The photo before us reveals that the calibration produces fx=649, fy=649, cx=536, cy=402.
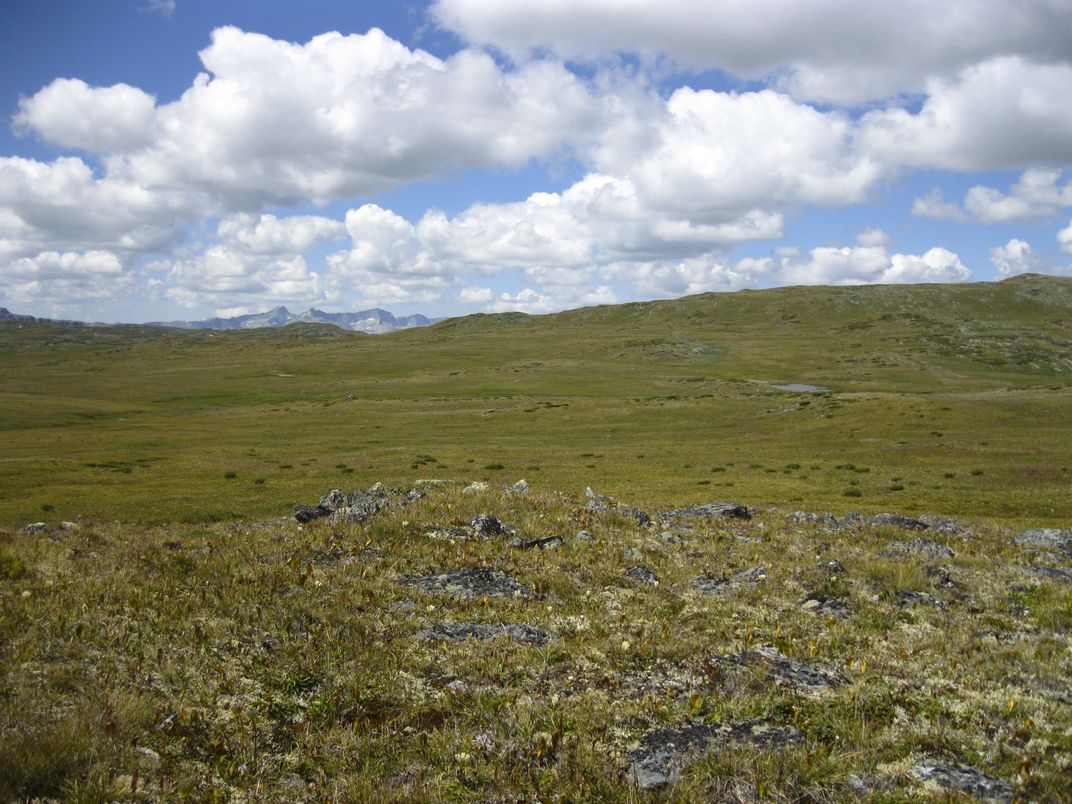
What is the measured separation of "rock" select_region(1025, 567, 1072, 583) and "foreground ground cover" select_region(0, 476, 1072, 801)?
0.66 ft

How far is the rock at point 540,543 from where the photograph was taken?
15766mm

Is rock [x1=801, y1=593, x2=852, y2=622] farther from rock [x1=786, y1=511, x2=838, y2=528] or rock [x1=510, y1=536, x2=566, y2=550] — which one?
rock [x1=786, y1=511, x2=838, y2=528]

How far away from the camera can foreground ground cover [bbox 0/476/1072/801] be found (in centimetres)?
648

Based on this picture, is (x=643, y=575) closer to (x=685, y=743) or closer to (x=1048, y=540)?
(x=685, y=743)

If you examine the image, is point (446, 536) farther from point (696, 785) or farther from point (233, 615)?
point (696, 785)

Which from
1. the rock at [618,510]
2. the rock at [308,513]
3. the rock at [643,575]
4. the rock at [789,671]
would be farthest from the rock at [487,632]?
the rock at [308,513]

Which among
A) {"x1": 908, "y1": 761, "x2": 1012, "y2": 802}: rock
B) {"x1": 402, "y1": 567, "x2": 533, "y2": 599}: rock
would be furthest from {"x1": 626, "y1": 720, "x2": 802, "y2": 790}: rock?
{"x1": 402, "y1": 567, "x2": 533, "y2": 599}: rock

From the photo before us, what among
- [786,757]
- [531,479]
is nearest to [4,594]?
[786,757]

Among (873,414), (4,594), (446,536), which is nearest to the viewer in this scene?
(4,594)

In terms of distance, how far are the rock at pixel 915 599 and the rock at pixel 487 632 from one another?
737 cm

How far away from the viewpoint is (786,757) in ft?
22.6

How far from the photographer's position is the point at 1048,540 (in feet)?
65.4

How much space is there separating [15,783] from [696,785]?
20.1 feet

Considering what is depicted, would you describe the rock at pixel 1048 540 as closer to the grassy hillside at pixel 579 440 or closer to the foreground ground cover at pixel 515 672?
the foreground ground cover at pixel 515 672
